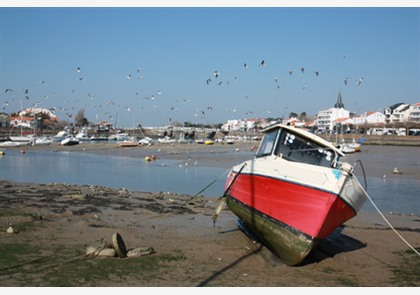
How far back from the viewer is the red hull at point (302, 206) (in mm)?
9258

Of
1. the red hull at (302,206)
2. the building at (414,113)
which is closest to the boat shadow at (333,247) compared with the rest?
the red hull at (302,206)

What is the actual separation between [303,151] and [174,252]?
3.69m

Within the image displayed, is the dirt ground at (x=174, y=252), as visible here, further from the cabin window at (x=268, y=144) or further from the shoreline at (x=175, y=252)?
the cabin window at (x=268, y=144)

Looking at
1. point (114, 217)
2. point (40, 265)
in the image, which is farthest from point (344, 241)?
point (40, 265)

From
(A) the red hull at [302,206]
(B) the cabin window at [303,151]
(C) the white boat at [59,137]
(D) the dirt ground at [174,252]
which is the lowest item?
(C) the white boat at [59,137]

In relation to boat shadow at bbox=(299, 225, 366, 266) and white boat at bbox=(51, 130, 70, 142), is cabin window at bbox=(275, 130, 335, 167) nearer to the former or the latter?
boat shadow at bbox=(299, 225, 366, 266)

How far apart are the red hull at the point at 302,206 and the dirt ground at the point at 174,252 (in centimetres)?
84

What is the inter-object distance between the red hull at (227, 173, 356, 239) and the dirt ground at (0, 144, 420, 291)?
84cm

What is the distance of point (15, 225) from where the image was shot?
1141cm

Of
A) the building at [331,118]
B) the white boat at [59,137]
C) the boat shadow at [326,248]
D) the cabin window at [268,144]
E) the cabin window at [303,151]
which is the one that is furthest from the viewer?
the white boat at [59,137]

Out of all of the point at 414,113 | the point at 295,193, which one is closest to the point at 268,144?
the point at 295,193

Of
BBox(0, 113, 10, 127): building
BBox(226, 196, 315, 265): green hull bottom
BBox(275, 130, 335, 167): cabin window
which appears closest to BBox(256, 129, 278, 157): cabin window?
BBox(275, 130, 335, 167): cabin window

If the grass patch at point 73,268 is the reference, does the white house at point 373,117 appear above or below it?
above

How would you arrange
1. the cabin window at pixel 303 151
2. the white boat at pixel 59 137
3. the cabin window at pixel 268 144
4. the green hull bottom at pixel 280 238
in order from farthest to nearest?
the white boat at pixel 59 137
the cabin window at pixel 268 144
the cabin window at pixel 303 151
the green hull bottom at pixel 280 238
